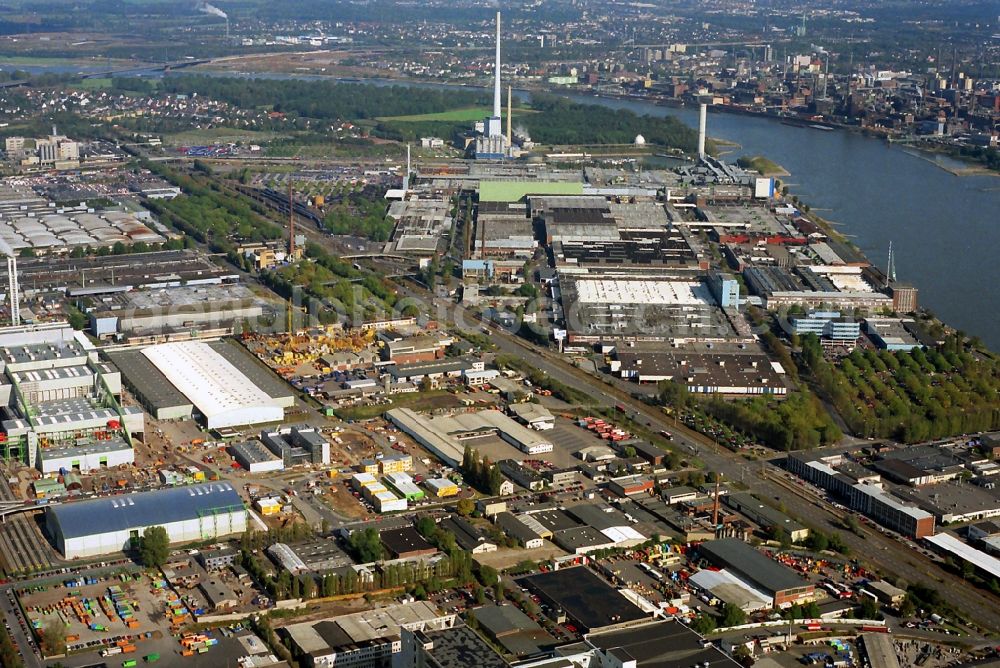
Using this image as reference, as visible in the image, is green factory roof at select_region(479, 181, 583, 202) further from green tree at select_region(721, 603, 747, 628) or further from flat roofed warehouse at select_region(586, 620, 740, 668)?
flat roofed warehouse at select_region(586, 620, 740, 668)

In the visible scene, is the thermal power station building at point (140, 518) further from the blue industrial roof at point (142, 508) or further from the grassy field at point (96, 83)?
the grassy field at point (96, 83)

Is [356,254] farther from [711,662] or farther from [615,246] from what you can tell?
[711,662]

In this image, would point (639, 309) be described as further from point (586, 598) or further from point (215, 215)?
point (215, 215)

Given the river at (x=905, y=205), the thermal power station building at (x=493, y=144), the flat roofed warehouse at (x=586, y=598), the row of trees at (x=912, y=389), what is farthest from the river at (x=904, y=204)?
the flat roofed warehouse at (x=586, y=598)

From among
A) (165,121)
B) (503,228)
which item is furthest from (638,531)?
(165,121)

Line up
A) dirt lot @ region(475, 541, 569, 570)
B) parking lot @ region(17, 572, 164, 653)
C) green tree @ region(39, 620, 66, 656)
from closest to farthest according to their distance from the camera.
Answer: green tree @ region(39, 620, 66, 656), parking lot @ region(17, 572, 164, 653), dirt lot @ region(475, 541, 569, 570)

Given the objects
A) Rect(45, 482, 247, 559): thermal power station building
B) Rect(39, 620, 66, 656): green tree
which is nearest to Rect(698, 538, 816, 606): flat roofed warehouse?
Rect(45, 482, 247, 559): thermal power station building
